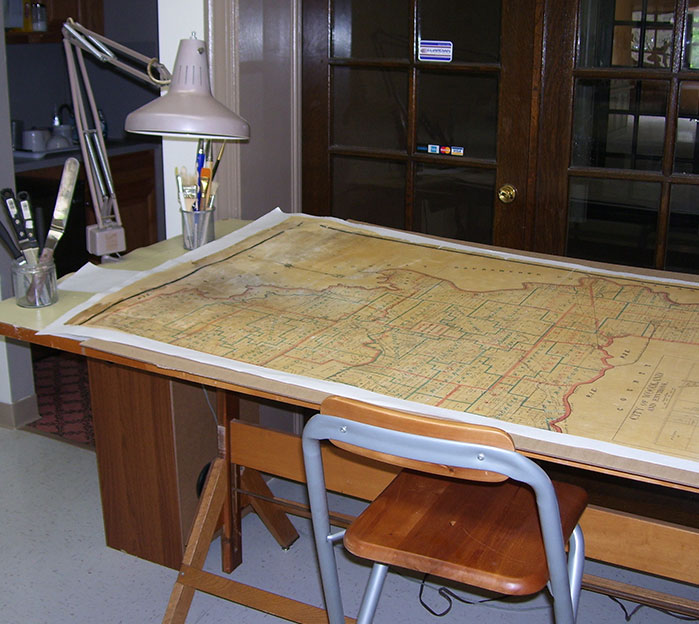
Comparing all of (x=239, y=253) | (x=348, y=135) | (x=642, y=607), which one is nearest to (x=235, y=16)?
(x=348, y=135)

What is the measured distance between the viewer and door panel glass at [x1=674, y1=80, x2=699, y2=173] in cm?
245

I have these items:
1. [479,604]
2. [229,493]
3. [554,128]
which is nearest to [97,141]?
[229,493]

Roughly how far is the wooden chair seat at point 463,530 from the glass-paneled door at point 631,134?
1.13 m

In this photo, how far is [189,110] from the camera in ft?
6.30

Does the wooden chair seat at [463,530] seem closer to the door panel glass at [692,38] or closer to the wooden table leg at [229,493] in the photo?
the wooden table leg at [229,493]

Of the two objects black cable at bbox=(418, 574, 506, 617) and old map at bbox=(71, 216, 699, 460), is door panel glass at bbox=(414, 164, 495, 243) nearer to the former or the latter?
old map at bbox=(71, 216, 699, 460)

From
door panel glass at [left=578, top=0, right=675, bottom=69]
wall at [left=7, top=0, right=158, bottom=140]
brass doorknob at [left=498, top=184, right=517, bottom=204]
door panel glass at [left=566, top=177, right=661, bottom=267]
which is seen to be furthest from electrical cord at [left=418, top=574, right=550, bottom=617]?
wall at [left=7, top=0, right=158, bottom=140]

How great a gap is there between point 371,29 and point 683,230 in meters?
1.16

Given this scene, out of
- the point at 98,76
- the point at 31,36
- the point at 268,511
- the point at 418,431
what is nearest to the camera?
the point at 418,431

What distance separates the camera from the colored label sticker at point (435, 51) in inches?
108

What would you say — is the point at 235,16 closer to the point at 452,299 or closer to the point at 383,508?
the point at 452,299

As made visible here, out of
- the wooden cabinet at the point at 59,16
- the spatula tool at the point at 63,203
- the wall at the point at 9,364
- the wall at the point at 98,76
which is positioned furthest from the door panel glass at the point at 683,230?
the wooden cabinet at the point at 59,16

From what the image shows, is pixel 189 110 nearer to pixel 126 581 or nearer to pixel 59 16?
pixel 126 581

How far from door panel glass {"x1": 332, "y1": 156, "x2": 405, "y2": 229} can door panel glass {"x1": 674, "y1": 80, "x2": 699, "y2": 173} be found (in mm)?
871
